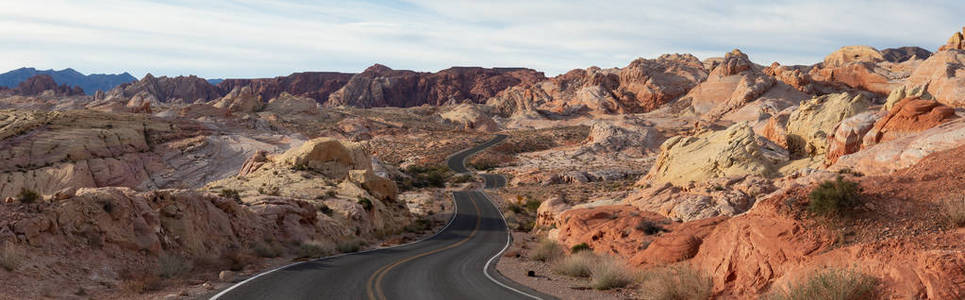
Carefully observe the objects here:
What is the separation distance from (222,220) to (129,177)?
115 feet

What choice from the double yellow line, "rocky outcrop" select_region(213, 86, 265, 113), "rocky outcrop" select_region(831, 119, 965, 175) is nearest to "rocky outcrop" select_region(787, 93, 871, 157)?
"rocky outcrop" select_region(831, 119, 965, 175)

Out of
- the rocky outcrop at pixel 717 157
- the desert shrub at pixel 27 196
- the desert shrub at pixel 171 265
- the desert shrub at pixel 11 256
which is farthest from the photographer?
the rocky outcrop at pixel 717 157

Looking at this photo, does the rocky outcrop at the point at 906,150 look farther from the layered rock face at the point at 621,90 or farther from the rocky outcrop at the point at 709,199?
the layered rock face at the point at 621,90

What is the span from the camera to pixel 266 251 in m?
20.1

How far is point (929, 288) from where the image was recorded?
840cm

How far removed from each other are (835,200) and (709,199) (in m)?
10.5

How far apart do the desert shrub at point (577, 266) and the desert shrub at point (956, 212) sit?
32.0ft

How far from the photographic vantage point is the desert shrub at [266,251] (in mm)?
19984

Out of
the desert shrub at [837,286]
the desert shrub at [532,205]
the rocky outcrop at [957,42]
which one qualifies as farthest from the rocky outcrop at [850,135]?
the rocky outcrop at [957,42]

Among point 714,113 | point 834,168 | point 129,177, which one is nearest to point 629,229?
point 834,168

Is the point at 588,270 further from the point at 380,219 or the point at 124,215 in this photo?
the point at 380,219

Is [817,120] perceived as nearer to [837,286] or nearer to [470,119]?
[837,286]

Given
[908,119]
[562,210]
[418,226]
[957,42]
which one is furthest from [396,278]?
[957,42]

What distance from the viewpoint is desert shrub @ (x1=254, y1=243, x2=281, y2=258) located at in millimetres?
19984
